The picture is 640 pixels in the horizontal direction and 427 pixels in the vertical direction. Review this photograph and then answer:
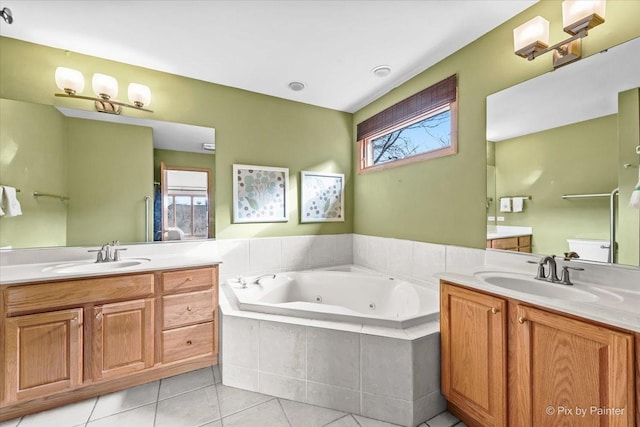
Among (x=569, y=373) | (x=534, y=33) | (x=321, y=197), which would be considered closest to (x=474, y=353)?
(x=569, y=373)

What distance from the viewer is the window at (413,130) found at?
2242 millimetres

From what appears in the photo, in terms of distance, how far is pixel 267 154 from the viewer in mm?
2924

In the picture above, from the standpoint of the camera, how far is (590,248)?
1.46m

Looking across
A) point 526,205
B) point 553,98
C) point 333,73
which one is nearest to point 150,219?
point 333,73

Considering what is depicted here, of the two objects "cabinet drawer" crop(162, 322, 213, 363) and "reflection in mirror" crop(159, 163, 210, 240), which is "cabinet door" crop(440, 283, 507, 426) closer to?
"cabinet drawer" crop(162, 322, 213, 363)

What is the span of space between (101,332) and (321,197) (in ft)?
7.41

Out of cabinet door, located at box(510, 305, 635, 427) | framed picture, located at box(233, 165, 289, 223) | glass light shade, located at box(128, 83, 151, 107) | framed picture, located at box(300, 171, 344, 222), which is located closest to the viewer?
cabinet door, located at box(510, 305, 635, 427)

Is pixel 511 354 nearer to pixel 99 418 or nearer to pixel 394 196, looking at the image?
pixel 394 196

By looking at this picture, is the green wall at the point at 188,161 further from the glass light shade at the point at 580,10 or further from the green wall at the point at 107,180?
the glass light shade at the point at 580,10

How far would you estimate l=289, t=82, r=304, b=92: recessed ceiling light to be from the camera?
2.65 metres

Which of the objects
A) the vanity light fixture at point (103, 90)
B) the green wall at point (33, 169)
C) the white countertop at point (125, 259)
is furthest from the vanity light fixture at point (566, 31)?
the green wall at point (33, 169)

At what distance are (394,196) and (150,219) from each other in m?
2.29

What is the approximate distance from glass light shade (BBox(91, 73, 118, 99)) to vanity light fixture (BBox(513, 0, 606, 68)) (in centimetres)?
286

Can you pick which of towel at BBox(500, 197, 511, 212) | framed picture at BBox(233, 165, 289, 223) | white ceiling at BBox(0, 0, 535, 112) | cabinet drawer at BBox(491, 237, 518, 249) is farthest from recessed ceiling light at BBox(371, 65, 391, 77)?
cabinet drawer at BBox(491, 237, 518, 249)
